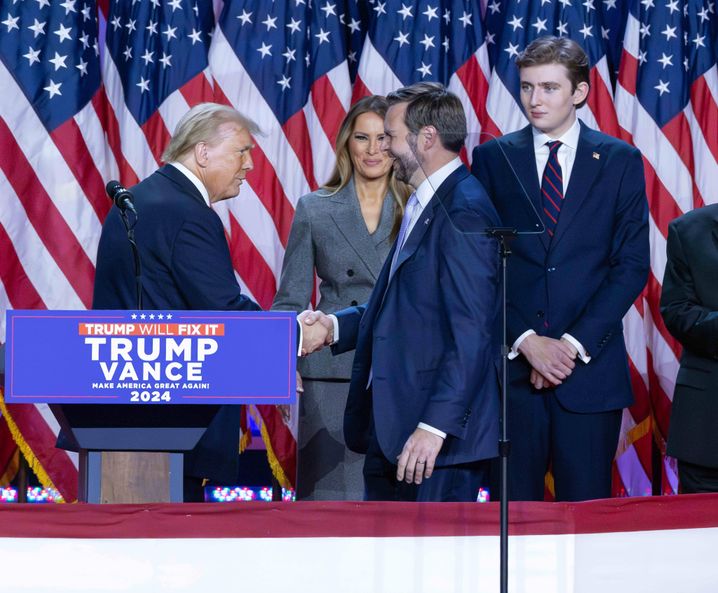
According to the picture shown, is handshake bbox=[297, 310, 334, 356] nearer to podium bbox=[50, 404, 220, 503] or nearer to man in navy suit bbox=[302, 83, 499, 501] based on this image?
man in navy suit bbox=[302, 83, 499, 501]

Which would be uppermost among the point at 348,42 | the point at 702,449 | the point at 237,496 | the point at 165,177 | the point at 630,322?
the point at 348,42

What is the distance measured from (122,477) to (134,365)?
277 millimetres

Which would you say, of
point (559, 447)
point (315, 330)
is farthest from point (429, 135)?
point (559, 447)

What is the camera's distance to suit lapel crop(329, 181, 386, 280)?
12.2ft

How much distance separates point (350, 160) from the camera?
3.85 metres

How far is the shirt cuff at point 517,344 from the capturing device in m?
3.15

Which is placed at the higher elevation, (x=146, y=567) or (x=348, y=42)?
(x=348, y=42)

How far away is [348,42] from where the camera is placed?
4762 mm

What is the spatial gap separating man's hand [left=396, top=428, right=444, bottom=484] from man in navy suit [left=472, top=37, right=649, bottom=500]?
74 cm

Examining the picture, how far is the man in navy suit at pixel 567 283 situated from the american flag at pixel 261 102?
4.26 feet

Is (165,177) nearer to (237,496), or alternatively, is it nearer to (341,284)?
(341,284)

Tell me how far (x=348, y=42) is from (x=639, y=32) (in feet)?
3.91

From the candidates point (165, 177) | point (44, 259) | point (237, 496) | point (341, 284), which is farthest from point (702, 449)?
point (44, 259)

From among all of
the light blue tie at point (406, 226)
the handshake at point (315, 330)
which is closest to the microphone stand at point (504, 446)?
the light blue tie at point (406, 226)
